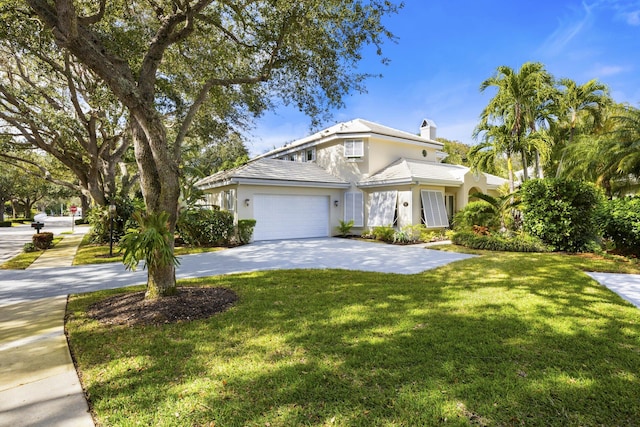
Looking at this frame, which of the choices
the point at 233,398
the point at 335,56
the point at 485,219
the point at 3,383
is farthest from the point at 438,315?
the point at 485,219

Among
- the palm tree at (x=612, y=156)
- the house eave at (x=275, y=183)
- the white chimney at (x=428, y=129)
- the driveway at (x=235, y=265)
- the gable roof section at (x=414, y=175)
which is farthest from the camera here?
the white chimney at (x=428, y=129)

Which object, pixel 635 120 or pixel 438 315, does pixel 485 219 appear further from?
pixel 438 315

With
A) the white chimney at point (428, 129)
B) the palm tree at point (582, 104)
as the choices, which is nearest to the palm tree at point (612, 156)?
the palm tree at point (582, 104)

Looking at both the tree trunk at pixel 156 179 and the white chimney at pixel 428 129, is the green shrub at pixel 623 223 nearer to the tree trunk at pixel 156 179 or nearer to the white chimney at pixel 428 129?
the tree trunk at pixel 156 179

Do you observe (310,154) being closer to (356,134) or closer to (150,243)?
(356,134)

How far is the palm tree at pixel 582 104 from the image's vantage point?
18516mm

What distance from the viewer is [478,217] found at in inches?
589

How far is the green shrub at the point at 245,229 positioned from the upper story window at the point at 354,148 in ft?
23.7

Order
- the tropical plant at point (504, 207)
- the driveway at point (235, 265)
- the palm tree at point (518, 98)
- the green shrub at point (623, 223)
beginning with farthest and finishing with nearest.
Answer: the palm tree at point (518, 98) < the tropical plant at point (504, 207) < the green shrub at point (623, 223) < the driveway at point (235, 265)

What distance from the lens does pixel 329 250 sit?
12734mm

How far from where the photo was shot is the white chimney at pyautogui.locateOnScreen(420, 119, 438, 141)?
22578 millimetres

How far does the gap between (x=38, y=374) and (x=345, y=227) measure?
48.4 feet

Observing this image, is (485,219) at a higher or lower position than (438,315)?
higher

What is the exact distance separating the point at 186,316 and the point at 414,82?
598 inches
